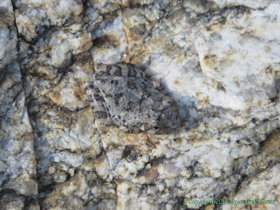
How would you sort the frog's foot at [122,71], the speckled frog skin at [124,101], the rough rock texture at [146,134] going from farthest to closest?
1. the frog's foot at [122,71]
2. the speckled frog skin at [124,101]
3. the rough rock texture at [146,134]

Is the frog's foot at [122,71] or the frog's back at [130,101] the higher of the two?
the frog's foot at [122,71]

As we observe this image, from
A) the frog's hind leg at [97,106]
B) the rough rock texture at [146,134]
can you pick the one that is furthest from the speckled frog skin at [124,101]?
the rough rock texture at [146,134]

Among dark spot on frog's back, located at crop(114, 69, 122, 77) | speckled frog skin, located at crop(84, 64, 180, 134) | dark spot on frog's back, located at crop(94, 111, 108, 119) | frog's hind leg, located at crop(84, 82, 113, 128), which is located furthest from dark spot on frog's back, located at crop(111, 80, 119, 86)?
dark spot on frog's back, located at crop(94, 111, 108, 119)

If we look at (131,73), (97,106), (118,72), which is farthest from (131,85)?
(97,106)

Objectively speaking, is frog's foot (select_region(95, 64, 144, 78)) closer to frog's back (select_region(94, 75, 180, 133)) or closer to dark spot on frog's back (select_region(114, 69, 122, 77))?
dark spot on frog's back (select_region(114, 69, 122, 77))

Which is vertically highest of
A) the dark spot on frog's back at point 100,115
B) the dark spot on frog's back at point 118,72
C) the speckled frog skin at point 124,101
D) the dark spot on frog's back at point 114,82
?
the dark spot on frog's back at point 118,72

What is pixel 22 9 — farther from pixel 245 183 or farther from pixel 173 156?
pixel 245 183

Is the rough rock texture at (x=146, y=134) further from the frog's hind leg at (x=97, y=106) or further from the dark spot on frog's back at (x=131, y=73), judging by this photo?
the dark spot on frog's back at (x=131, y=73)

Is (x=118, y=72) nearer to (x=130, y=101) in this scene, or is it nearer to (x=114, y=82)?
(x=114, y=82)
